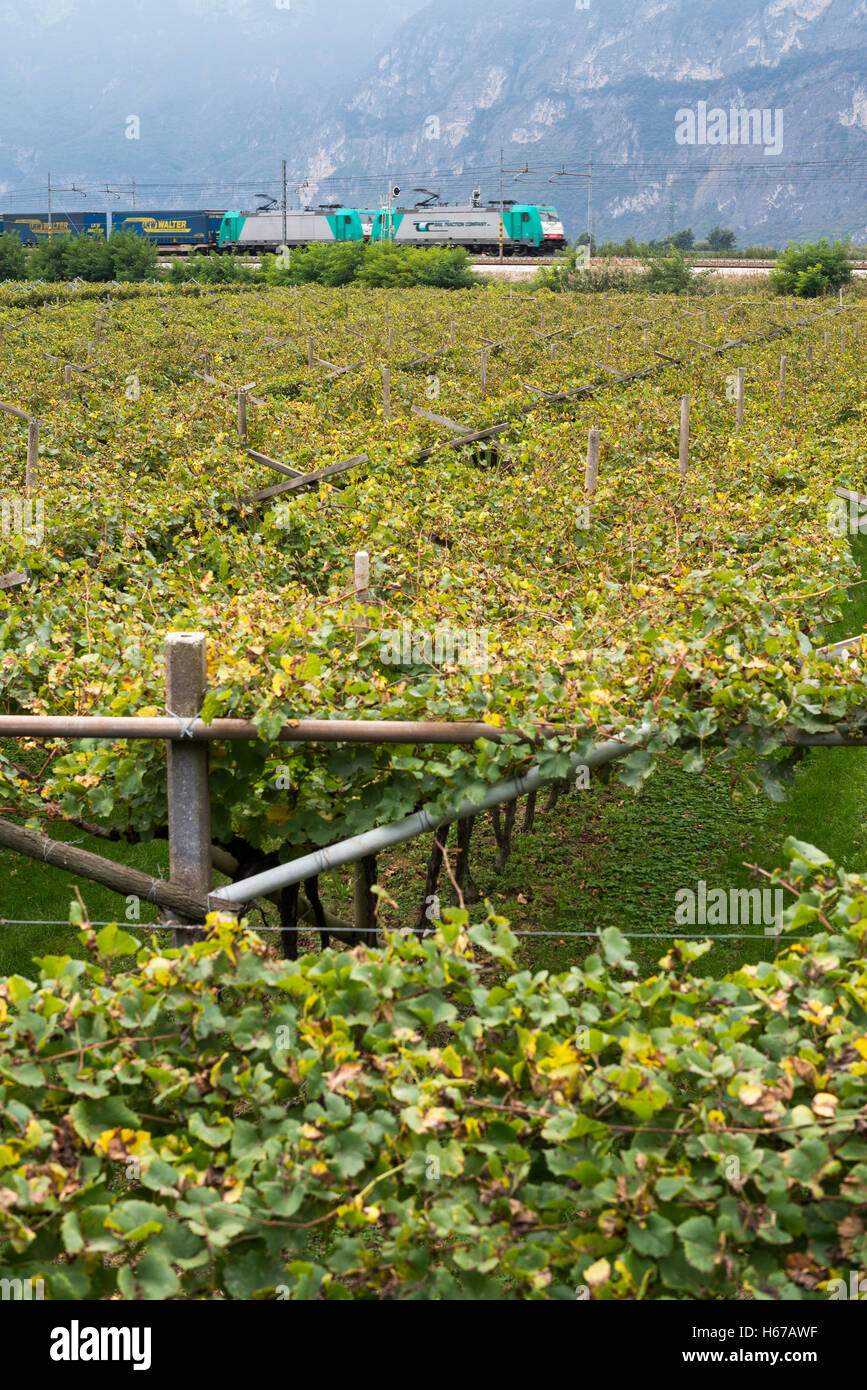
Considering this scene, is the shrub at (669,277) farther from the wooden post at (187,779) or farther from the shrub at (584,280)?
the wooden post at (187,779)

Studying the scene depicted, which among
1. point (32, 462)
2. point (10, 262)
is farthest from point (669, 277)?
point (32, 462)

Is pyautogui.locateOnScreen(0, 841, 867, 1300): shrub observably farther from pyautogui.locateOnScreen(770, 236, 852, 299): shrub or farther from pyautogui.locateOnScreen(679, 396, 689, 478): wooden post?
pyautogui.locateOnScreen(770, 236, 852, 299): shrub

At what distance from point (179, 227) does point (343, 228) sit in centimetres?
999

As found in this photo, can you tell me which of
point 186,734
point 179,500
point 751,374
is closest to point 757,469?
point 179,500

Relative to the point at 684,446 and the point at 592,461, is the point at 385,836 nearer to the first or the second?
the point at 592,461

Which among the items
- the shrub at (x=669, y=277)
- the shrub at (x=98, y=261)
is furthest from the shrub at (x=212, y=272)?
the shrub at (x=669, y=277)

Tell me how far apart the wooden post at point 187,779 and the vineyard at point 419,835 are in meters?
0.02

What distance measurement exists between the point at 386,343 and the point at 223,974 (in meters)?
27.2

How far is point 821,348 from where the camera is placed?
1160 inches

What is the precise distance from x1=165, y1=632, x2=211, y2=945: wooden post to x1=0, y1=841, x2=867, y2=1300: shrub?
932 millimetres

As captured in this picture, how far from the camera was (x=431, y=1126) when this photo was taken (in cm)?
267

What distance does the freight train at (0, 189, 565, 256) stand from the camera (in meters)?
61.1

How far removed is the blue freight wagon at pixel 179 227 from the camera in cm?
6681
